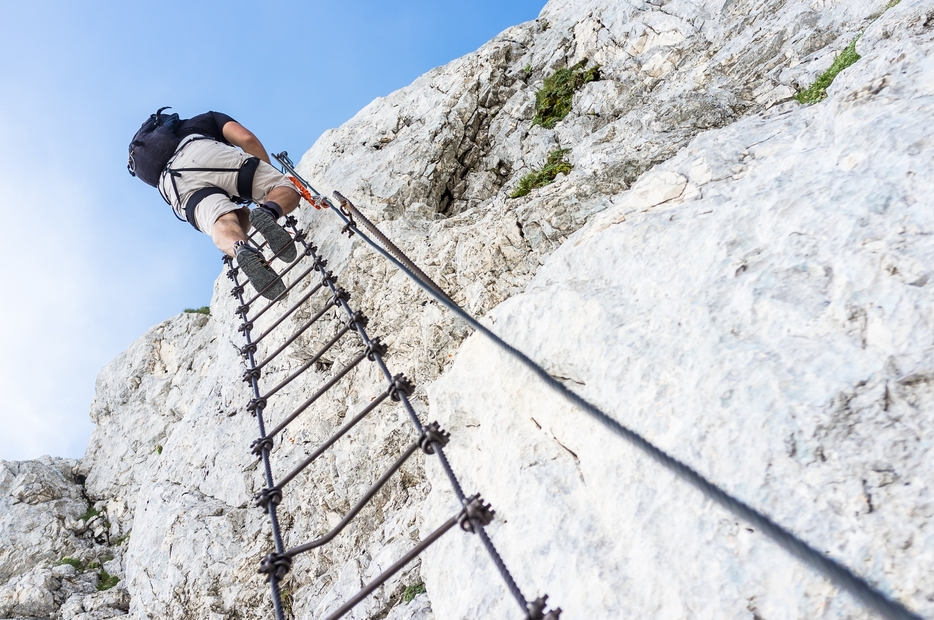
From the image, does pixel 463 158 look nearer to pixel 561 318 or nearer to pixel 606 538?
pixel 561 318

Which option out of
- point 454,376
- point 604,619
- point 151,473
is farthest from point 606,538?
point 151,473

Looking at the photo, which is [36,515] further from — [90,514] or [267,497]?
[267,497]

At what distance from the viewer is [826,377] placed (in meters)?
2.61

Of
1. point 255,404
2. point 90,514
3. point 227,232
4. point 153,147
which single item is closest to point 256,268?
point 227,232

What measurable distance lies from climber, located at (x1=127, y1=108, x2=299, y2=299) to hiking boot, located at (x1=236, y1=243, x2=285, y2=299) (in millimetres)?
216

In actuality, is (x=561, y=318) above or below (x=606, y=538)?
above

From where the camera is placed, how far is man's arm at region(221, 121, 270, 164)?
29.2 feet

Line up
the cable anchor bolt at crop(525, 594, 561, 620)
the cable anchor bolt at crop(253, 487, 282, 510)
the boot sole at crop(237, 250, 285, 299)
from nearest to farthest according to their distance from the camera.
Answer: the cable anchor bolt at crop(525, 594, 561, 620), the cable anchor bolt at crop(253, 487, 282, 510), the boot sole at crop(237, 250, 285, 299)

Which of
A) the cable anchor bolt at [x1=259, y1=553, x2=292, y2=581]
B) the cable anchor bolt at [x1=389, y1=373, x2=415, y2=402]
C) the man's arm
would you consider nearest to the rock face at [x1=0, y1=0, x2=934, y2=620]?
the cable anchor bolt at [x1=389, y1=373, x2=415, y2=402]

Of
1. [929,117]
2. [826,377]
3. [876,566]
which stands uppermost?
[929,117]

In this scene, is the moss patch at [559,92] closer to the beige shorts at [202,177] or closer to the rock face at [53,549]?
the beige shorts at [202,177]

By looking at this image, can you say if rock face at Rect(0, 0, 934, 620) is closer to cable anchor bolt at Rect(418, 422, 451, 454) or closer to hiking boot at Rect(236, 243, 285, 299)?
cable anchor bolt at Rect(418, 422, 451, 454)

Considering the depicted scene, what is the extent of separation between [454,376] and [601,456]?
1.92m

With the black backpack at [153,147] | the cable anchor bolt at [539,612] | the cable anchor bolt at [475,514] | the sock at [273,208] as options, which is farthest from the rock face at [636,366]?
the black backpack at [153,147]
